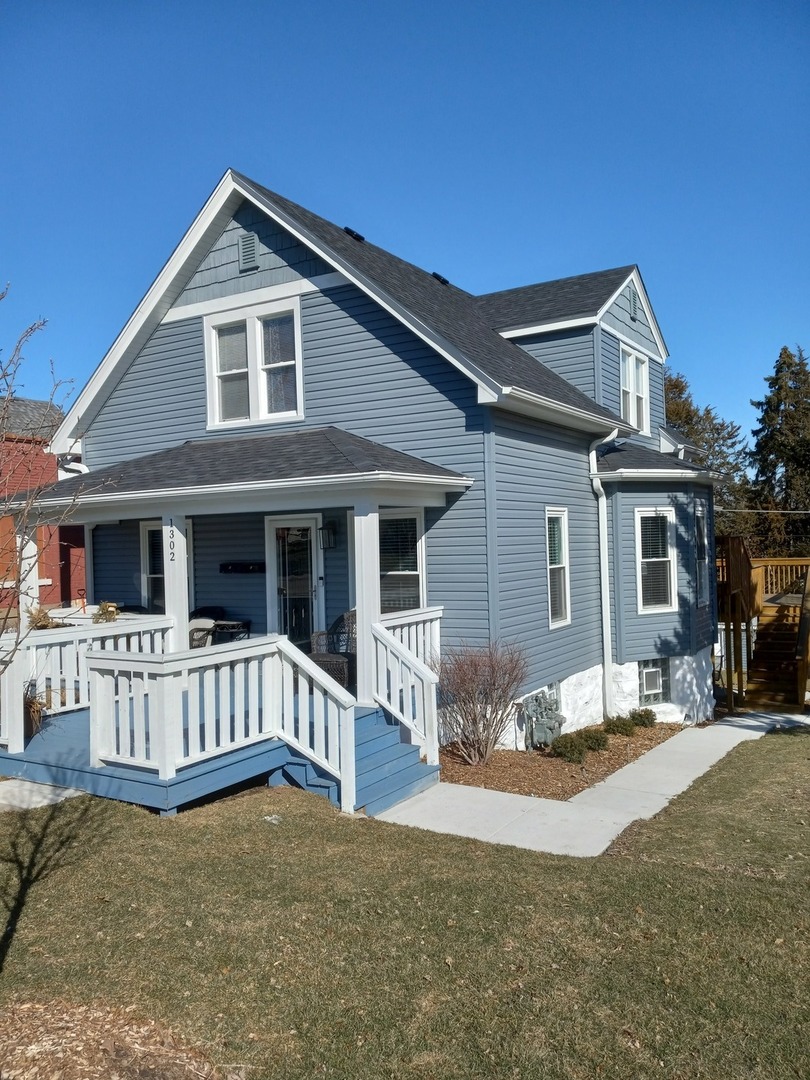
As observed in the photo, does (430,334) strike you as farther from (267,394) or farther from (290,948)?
(290,948)

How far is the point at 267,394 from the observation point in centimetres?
1220

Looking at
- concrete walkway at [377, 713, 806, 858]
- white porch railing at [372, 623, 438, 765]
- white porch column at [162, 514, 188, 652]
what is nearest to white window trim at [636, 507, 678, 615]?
concrete walkway at [377, 713, 806, 858]

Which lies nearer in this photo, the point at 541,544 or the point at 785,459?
the point at 541,544

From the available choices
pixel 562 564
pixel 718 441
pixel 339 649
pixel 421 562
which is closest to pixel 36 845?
pixel 339 649

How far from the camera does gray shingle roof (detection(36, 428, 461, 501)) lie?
927 centimetres

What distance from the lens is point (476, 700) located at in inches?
386

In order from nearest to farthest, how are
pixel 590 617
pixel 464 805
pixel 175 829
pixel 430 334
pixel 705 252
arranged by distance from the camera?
pixel 175 829 → pixel 464 805 → pixel 430 334 → pixel 590 617 → pixel 705 252

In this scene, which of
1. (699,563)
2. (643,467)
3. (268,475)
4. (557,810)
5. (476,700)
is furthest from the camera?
(699,563)

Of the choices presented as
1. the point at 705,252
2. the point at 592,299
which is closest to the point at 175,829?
the point at 592,299

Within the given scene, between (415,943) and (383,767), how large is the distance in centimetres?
315

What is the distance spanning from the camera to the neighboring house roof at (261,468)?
9062 mm

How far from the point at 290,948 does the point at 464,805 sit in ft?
11.1

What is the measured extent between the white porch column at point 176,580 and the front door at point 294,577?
1.87m

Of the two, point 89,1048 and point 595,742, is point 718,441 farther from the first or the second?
point 89,1048
